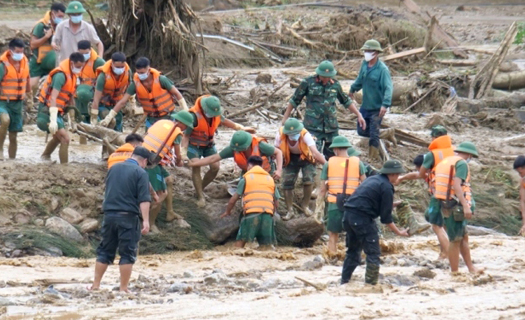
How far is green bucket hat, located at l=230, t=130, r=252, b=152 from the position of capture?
47.7ft

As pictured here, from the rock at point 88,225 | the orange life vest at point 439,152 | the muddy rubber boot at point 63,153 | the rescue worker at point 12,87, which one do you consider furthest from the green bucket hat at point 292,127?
the rescue worker at point 12,87

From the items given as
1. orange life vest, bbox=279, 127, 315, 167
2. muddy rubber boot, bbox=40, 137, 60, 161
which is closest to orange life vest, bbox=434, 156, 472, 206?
orange life vest, bbox=279, 127, 315, 167

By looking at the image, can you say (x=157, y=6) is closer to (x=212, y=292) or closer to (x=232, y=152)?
(x=232, y=152)

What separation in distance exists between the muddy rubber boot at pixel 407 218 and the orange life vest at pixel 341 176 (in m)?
2.41

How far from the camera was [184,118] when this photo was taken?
14.2 metres

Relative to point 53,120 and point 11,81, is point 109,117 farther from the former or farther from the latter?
point 11,81

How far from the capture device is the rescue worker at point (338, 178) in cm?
1382

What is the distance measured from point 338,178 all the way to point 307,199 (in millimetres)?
2073

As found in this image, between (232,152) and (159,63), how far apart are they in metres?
5.27

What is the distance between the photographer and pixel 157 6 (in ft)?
61.7

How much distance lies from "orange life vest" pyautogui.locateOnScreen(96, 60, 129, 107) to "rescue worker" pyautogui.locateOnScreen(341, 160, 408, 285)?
196 inches

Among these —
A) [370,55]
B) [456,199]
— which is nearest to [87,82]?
[370,55]

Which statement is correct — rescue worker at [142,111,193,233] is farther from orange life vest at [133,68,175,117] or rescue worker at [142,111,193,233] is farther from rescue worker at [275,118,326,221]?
rescue worker at [275,118,326,221]

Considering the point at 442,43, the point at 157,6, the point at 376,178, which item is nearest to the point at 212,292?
the point at 376,178
